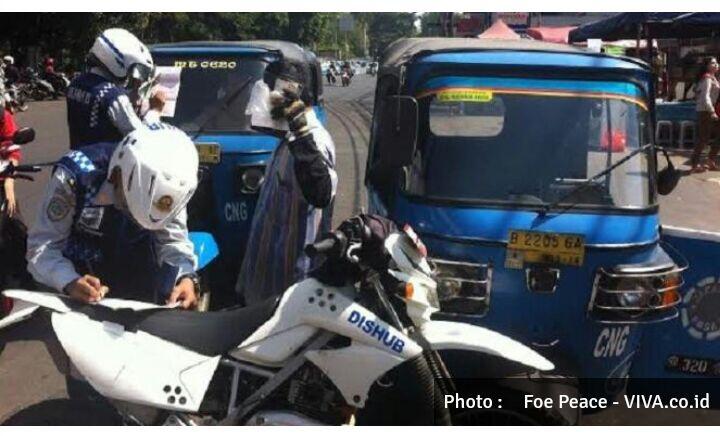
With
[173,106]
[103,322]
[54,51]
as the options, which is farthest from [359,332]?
[54,51]

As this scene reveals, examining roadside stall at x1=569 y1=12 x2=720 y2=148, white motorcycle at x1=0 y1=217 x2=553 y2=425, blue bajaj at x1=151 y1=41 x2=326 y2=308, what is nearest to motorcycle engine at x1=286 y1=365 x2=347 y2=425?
white motorcycle at x1=0 y1=217 x2=553 y2=425

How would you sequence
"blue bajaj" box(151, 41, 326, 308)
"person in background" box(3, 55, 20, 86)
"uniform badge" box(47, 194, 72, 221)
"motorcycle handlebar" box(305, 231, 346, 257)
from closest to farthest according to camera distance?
"motorcycle handlebar" box(305, 231, 346, 257) → "uniform badge" box(47, 194, 72, 221) → "blue bajaj" box(151, 41, 326, 308) → "person in background" box(3, 55, 20, 86)

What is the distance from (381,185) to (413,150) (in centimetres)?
62

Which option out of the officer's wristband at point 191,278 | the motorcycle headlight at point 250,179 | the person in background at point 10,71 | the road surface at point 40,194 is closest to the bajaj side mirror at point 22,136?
the road surface at point 40,194

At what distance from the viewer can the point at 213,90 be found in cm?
625

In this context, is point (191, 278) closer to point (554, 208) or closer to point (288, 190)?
point (288, 190)

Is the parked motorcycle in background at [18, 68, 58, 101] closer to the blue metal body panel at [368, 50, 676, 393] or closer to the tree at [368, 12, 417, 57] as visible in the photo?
the tree at [368, 12, 417, 57]

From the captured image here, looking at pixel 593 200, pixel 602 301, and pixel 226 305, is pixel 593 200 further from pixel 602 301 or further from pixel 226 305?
pixel 226 305

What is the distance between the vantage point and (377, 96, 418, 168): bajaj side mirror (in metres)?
3.59

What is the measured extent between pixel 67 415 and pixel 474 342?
1.72 meters

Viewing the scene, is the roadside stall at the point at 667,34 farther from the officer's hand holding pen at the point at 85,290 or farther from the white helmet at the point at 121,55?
the officer's hand holding pen at the point at 85,290

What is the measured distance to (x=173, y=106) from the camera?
5797mm

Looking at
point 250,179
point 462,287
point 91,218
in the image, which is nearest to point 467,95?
point 462,287

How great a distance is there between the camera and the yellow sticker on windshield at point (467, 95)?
3.77m
